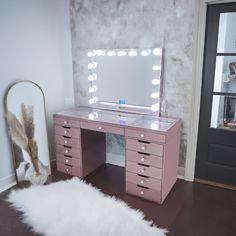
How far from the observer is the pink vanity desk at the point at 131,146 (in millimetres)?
2414

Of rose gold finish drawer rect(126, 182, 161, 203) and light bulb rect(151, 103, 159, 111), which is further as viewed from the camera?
Result: light bulb rect(151, 103, 159, 111)

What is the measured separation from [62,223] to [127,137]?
3.36 ft

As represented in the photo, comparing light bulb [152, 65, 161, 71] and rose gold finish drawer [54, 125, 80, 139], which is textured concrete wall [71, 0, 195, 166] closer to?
light bulb [152, 65, 161, 71]

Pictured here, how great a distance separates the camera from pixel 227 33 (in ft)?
Answer: 8.02

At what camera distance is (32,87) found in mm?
2869

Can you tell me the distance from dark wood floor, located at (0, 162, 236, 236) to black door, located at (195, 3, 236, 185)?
25 centimetres

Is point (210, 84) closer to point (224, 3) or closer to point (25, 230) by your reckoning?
point (224, 3)

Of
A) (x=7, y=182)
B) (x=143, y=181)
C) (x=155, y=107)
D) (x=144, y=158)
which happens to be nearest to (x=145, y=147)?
(x=144, y=158)

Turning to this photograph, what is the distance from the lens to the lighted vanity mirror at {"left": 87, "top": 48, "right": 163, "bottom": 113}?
2816 mm

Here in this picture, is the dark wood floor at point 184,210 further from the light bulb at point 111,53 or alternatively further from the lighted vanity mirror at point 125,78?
the light bulb at point 111,53

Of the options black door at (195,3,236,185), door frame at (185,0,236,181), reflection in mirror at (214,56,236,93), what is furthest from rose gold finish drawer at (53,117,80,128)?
reflection in mirror at (214,56,236,93)

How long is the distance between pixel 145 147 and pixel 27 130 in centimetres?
140

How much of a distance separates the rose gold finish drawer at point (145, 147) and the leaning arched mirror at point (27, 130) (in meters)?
1.16

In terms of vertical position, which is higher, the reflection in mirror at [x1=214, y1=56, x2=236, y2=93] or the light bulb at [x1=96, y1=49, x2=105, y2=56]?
the light bulb at [x1=96, y1=49, x2=105, y2=56]
